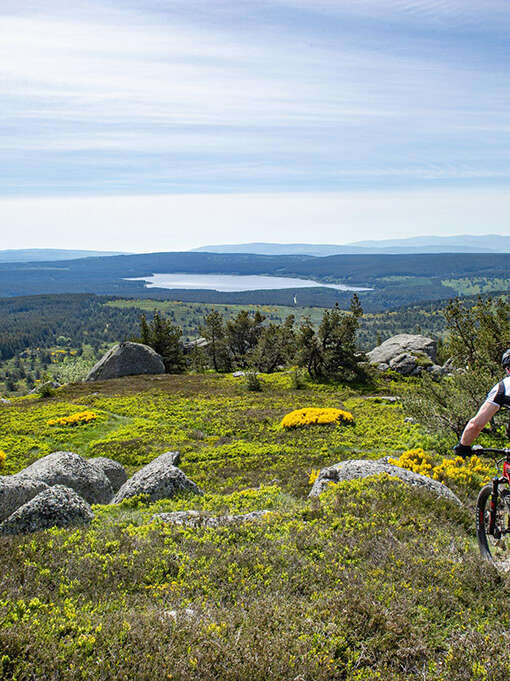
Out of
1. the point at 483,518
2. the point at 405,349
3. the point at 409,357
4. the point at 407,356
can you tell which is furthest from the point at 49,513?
the point at 405,349

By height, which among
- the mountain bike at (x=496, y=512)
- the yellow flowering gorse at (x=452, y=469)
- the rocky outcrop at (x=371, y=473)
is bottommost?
the yellow flowering gorse at (x=452, y=469)

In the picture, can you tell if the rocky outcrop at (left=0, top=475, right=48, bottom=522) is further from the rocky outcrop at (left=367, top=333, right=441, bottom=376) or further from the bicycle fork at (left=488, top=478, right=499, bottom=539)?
the rocky outcrop at (left=367, top=333, right=441, bottom=376)

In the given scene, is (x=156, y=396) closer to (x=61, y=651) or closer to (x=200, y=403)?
(x=200, y=403)

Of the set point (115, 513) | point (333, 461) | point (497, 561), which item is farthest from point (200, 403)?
point (497, 561)

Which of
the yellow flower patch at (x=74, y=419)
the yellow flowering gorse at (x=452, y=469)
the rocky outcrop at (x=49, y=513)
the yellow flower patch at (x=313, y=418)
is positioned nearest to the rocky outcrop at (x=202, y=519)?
the rocky outcrop at (x=49, y=513)

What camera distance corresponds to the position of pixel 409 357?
50656 mm

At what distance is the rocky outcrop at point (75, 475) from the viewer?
13.8 meters

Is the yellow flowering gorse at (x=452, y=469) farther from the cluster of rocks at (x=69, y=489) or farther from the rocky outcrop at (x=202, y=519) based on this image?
the cluster of rocks at (x=69, y=489)

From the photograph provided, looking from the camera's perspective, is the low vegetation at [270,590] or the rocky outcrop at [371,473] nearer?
the low vegetation at [270,590]

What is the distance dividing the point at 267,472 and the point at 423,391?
28.7ft

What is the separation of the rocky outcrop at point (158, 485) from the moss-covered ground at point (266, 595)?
0.61m

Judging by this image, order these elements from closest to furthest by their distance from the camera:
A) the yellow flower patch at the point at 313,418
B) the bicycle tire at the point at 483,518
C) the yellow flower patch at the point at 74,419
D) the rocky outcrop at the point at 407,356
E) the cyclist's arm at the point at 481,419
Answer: the cyclist's arm at the point at 481,419
the bicycle tire at the point at 483,518
the yellow flower patch at the point at 313,418
the yellow flower patch at the point at 74,419
the rocky outcrop at the point at 407,356

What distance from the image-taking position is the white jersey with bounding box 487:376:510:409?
6.41 m

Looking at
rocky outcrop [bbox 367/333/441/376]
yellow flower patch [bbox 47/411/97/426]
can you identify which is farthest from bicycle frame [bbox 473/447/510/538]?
rocky outcrop [bbox 367/333/441/376]
